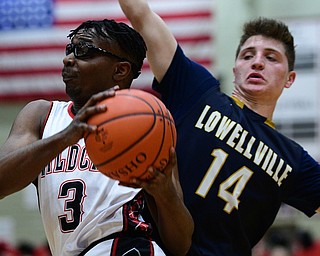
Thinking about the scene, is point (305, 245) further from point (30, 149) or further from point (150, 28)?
point (30, 149)

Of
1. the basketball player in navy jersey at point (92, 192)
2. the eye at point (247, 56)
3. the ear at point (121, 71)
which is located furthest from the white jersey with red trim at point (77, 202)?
the eye at point (247, 56)

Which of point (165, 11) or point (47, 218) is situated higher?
point (165, 11)

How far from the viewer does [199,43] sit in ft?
46.5

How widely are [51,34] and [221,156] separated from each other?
10114mm

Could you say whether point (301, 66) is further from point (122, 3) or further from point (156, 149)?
point (156, 149)

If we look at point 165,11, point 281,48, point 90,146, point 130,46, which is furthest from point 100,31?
→ point 165,11

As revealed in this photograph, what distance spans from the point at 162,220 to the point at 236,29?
1073 centimetres

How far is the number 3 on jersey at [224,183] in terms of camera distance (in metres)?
4.78

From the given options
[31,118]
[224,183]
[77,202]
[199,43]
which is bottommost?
[77,202]

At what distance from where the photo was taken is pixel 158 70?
4820 mm

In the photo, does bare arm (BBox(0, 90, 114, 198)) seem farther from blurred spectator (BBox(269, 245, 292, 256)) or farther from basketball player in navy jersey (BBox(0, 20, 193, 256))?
blurred spectator (BBox(269, 245, 292, 256))

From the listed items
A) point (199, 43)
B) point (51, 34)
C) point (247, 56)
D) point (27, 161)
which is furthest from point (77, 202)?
point (51, 34)

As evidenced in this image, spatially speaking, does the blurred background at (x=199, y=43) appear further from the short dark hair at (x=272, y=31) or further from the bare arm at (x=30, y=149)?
the bare arm at (x=30, y=149)

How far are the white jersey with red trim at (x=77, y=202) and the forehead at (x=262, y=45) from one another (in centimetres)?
163
